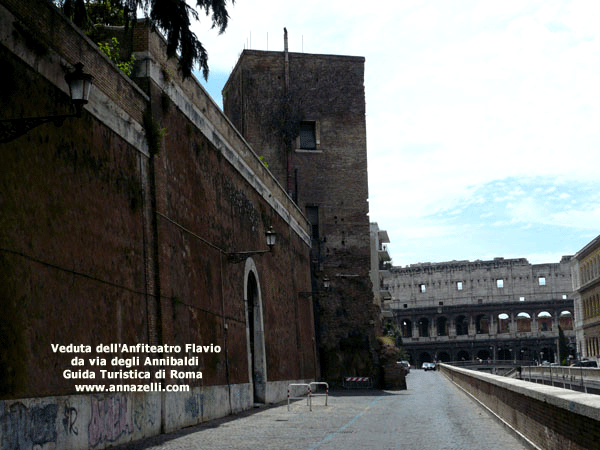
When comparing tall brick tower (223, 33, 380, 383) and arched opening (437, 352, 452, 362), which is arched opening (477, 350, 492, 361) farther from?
tall brick tower (223, 33, 380, 383)

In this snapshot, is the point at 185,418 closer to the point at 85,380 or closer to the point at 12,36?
the point at 85,380

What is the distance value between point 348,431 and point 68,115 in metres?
8.66

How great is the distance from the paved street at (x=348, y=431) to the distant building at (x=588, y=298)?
2501 inches

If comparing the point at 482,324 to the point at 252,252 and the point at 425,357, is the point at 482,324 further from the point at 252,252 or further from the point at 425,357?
the point at 252,252

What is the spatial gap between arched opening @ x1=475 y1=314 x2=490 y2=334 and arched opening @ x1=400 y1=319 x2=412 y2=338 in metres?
11.3

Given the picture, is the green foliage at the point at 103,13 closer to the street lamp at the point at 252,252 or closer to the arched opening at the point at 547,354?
the street lamp at the point at 252,252

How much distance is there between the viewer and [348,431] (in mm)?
15742

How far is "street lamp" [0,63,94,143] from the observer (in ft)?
33.4

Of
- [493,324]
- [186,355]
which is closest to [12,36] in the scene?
[186,355]

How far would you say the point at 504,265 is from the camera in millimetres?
129750

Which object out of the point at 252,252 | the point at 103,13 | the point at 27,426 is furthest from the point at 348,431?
the point at 103,13

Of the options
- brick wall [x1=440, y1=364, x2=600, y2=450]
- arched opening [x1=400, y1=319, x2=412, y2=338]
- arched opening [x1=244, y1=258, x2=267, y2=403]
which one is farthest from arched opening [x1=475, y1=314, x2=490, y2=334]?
brick wall [x1=440, y1=364, x2=600, y2=450]

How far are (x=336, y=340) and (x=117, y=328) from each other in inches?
1125

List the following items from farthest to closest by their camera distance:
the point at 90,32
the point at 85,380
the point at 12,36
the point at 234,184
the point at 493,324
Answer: the point at 493,324 < the point at 234,184 < the point at 90,32 < the point at 85,380 < the point at 12,36
